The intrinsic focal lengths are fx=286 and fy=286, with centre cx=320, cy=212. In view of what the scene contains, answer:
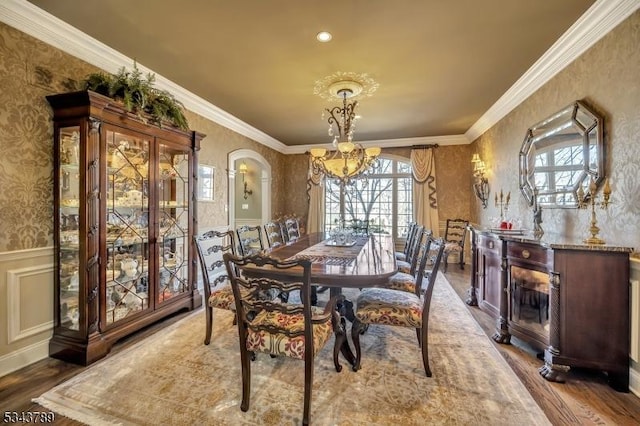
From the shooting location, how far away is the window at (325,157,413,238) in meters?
6.39

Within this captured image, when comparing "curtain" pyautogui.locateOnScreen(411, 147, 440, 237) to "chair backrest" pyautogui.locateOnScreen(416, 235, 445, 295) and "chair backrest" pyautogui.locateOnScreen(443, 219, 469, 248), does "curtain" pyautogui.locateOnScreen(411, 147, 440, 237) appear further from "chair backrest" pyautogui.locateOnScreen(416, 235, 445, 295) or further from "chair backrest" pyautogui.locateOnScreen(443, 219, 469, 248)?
"chair backrest" pyautogui.locateOnScreen(416, 235, 445, 295)

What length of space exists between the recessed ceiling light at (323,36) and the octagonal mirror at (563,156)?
217cm

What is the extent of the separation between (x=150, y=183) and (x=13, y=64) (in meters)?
1.22

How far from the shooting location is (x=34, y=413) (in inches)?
65.3

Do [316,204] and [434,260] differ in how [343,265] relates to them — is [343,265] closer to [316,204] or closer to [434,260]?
[434,260]

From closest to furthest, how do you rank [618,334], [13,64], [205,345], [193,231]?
[618,334] < [13,64] < [205,345] < [193,231]

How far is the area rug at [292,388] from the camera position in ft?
5.39

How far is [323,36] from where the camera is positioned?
2.38 metres

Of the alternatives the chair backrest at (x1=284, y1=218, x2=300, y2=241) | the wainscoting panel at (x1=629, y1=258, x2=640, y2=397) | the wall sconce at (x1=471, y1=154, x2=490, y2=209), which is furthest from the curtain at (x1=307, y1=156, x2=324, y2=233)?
→ the wainscoting panel at (x1=629, y1=258, x2=640, y2=397)

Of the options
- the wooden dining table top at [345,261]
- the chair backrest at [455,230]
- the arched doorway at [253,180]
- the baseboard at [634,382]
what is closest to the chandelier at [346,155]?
the wooden dining table top at [345,261]

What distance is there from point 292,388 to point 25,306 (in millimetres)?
2142

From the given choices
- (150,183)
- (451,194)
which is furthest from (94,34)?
(451,194)

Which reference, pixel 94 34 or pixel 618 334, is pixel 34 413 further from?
pixel 618 334

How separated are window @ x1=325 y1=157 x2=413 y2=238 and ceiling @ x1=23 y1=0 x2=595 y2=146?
260 centimetres
